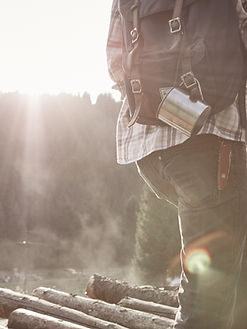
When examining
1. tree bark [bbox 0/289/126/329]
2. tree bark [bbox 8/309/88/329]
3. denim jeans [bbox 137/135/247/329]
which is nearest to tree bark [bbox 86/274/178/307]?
tree bark [bbox 0/289/126/329]

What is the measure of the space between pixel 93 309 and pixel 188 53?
2447mm

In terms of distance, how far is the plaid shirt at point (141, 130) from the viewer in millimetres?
2197

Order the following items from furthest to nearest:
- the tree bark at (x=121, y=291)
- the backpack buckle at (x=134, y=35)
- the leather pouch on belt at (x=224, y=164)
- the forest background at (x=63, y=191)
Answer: the forest background at (x=63, y=191)
the tree bark at (x=121, y=291)
the backpack buckle at (x=134, y=35)
the leather pouch on belt at (x=224, y=164)

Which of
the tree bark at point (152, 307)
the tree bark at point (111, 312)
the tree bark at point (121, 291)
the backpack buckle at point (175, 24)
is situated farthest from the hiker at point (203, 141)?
the tree bark at point (121, 291)

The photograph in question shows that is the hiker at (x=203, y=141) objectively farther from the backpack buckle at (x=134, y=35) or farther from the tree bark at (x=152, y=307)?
the tree bark at (x=152, y=307)

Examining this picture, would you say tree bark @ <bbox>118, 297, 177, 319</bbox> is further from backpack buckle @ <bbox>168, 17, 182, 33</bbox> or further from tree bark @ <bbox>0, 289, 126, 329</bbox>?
backpack buckle @ <bbox>168, 17, 182, 33</bbox>

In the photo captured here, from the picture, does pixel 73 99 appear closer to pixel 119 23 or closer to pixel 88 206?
pixel 88 206

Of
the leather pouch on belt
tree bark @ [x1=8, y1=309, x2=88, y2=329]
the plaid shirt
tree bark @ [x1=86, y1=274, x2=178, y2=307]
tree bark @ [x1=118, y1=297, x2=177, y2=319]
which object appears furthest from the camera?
tree bark @ [x1=86, y1=274, x2=178, y2=307]

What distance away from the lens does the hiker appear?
2.09 m

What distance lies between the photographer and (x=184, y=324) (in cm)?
211

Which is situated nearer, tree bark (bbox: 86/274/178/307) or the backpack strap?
the backpack strap

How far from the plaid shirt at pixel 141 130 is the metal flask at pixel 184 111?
0.05 metres

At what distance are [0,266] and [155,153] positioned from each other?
212 ft

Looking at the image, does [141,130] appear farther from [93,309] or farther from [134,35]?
[93,309]
